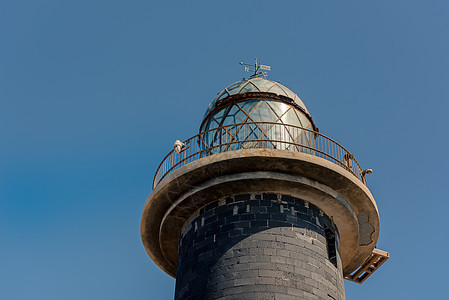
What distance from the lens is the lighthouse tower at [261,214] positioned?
11797mm

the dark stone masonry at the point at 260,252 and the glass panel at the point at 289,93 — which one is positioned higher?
the glass panel at the point at 289,93

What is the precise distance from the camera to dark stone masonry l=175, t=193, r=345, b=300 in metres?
11.5

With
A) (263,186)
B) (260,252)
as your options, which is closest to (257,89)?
(263,186)

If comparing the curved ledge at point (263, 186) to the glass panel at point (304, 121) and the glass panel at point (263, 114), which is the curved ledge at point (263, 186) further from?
the glass panel at point (304, 121)

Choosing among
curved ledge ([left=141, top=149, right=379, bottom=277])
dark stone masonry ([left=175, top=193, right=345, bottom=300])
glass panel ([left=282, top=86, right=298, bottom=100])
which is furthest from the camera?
glass panel ([left=282, top=86, right=298, bottom=100])

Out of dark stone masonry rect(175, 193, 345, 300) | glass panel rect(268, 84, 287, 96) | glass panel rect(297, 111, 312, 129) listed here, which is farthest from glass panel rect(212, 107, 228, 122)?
dark stone masonry rect(175, 193, 345, 300)

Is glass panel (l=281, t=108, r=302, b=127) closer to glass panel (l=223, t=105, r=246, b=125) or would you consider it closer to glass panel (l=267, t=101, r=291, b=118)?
glass panel (l=267, t=101, r=291, b=118)

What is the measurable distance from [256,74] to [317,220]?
19.0ft

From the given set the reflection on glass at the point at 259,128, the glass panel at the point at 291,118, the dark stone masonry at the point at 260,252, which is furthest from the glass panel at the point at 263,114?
the dark stone masonry at the point at 260,252

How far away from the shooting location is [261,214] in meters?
12.5

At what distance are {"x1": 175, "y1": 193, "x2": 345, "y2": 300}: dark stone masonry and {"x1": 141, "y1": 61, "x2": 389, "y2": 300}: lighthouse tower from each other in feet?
0.07

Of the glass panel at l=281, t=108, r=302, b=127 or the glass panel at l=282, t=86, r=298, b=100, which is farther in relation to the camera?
the glass panel at l=282, t=86, r=298, b=100

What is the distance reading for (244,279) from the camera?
1152 cm

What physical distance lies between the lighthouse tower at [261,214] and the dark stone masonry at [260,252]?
2 cm
